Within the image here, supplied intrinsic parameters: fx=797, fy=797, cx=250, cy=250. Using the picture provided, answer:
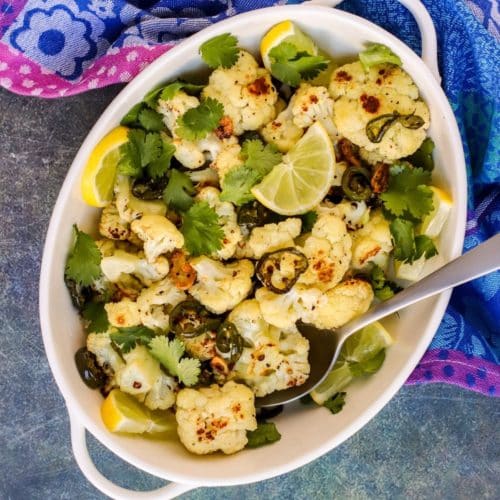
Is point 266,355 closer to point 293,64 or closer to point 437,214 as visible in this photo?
point 437,214

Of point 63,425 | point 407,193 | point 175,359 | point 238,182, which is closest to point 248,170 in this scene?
point 238,182

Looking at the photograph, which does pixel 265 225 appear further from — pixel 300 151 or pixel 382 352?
pixel 382 352

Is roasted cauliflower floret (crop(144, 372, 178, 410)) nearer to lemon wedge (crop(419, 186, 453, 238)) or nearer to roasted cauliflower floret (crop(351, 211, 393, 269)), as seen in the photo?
roasted cauliflower floret (crop(351, 211, 393, 269))

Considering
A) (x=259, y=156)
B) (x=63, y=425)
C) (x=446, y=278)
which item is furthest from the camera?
(x=63, y=425)

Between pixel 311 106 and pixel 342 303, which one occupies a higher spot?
pixel 311 106

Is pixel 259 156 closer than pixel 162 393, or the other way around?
pixel 259 156

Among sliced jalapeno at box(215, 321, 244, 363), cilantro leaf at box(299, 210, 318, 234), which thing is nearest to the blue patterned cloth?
cilantro leaf at box(299, 210, 318, 234)

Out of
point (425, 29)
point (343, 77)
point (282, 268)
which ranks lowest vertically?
point (282, 268)
